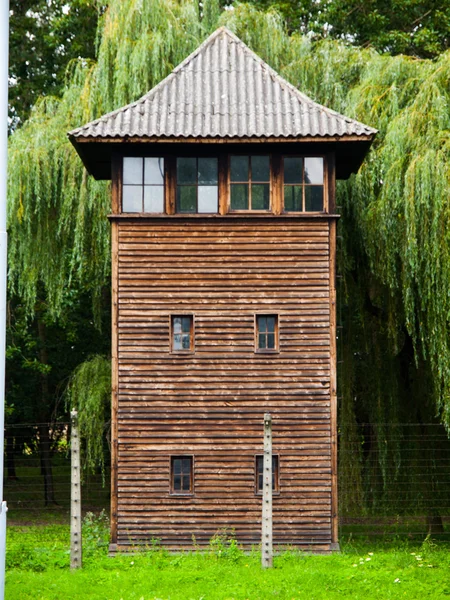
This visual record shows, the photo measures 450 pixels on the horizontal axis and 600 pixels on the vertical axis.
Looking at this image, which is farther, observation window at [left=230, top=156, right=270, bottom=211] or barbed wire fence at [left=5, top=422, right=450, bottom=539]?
barbed wire fence at [left=5, top=422, right=450, bottom=539]

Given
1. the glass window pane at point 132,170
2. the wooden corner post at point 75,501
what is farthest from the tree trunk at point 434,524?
the glass window pane at point 132,170

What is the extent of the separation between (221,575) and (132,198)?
6.22m

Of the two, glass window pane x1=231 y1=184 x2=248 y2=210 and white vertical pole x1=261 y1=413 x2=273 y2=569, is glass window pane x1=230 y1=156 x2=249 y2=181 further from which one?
white vertical pole x1=261 y1=413 x2=273 y2=569

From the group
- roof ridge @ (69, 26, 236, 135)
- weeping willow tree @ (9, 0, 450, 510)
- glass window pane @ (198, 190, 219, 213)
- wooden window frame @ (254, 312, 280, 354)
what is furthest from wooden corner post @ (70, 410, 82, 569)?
weeping willow tree @ (9, 0, 450, 510)

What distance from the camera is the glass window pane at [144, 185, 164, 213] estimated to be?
15.7m

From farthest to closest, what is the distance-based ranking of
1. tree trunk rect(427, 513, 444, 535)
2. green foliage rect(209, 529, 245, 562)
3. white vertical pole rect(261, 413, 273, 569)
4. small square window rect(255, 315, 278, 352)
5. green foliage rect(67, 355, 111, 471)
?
green foliage rect(67, 355, 111, 471) → tree trunk rect(427, 513, 444, 535) → small square window rect(255, 315, 278, 352) → green foliage rect(209, 529, 245, 562) → white vertical pole rect(261, 413, 273, 569)

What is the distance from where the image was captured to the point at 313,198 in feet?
51.8

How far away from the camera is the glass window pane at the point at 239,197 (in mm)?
15734

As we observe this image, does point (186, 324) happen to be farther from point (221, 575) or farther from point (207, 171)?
point (221, 575)

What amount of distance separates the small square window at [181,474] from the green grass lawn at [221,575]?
0.99m

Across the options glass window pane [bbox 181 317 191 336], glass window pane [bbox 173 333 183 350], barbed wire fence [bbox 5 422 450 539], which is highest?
glass window pane [bbox 181 317 191 336]

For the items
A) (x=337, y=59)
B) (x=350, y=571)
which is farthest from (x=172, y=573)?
(x=337, y=59)

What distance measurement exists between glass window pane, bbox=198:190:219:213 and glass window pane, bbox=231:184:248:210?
0.27m

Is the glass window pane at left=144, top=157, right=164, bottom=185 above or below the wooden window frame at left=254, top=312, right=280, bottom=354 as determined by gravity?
above
